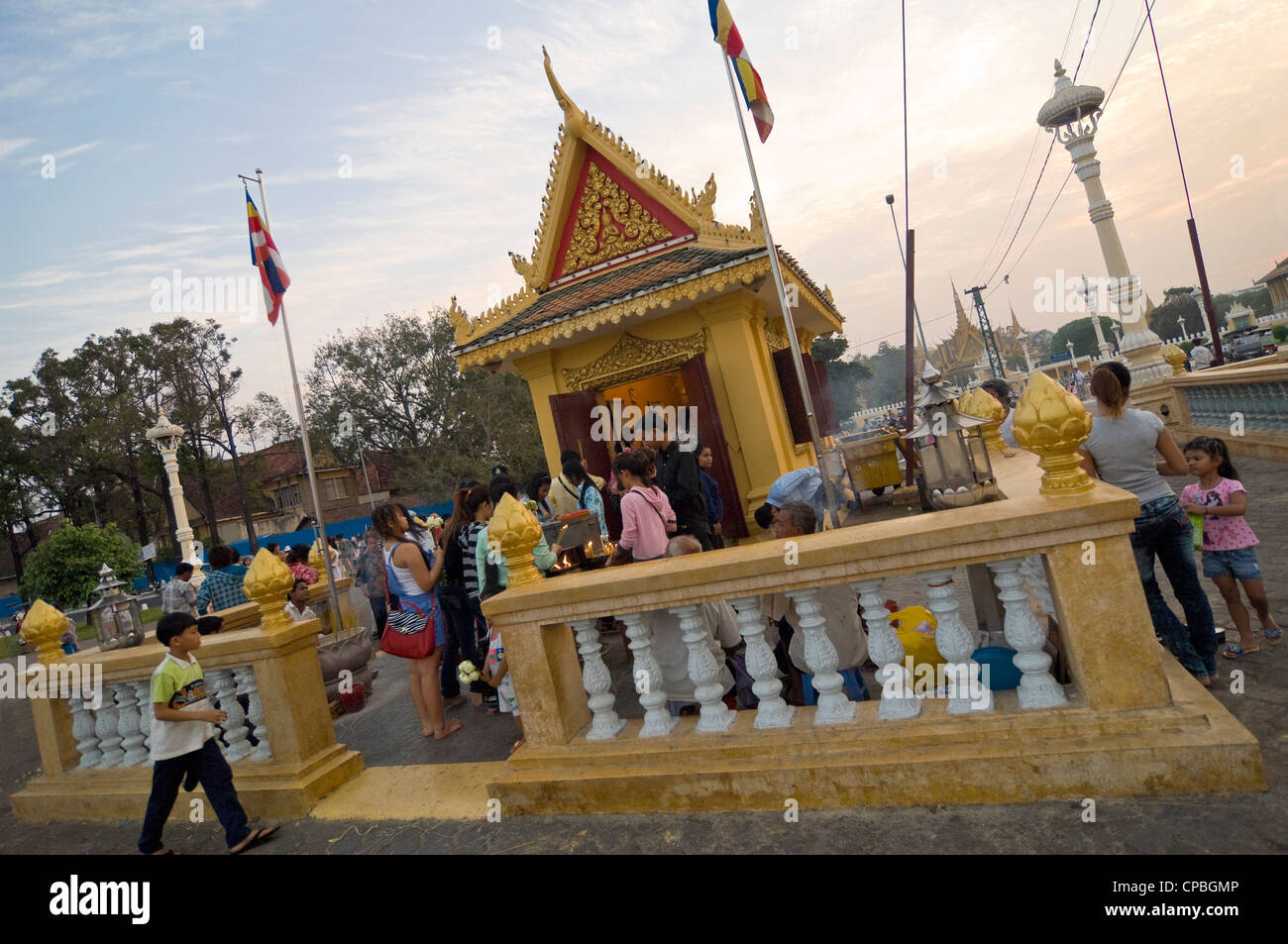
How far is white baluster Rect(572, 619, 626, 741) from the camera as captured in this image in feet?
11.1

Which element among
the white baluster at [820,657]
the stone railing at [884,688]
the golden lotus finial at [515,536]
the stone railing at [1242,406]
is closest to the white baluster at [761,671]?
the stone railing at [884,688]

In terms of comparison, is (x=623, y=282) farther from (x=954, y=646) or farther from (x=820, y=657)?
(x=954, y=646)

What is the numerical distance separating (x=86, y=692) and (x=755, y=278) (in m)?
7.56

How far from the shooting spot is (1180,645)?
342cm

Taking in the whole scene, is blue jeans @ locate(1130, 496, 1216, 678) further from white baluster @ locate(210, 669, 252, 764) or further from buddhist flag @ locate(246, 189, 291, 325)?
buddhist flag @ locate(246, 189, 291, 325)

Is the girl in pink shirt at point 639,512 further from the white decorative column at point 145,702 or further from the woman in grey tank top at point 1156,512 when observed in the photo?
the white decorative column at point 145,702

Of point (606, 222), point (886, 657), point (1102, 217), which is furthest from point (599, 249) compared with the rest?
point (1102, 217)

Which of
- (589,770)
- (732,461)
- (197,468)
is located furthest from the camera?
(197,468)

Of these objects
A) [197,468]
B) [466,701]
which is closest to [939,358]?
[197,468]

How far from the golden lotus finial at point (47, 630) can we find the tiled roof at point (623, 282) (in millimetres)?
5707

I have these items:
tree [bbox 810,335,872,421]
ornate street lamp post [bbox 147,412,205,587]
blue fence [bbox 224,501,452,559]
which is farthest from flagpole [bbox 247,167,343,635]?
tree [bbox 810,335,872,421]

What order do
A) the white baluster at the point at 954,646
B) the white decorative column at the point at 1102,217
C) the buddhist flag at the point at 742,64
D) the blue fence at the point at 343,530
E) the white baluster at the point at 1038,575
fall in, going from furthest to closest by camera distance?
the blue fence at the point at 343,530, the white decorative column at the point at 1102,217, the buddhist flag at the point at 742,64, the white baluster at the point at 1038,575, the white baluster at the point at 954,646

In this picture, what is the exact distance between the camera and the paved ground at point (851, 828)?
7.39 ft
